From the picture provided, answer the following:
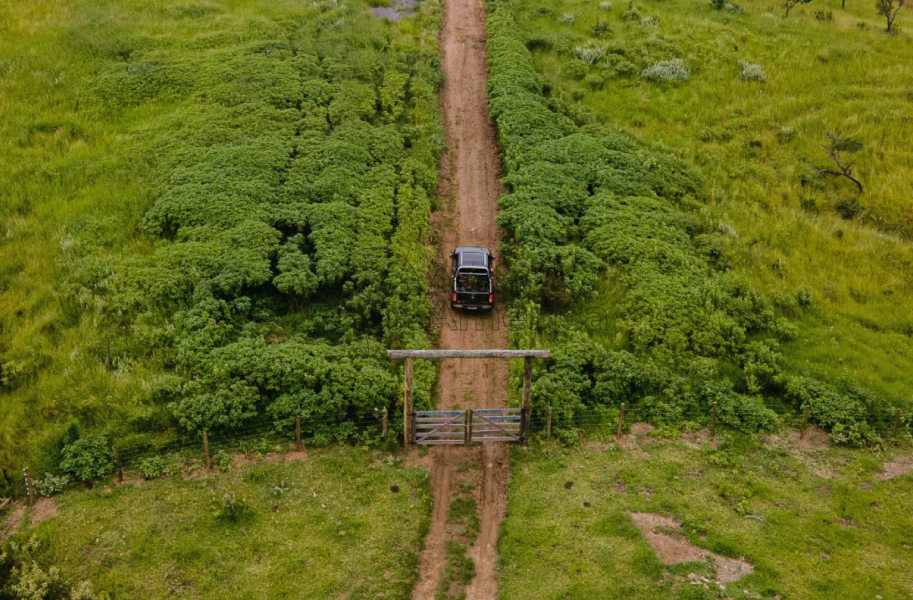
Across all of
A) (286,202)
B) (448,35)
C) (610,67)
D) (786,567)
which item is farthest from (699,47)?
(786,567)

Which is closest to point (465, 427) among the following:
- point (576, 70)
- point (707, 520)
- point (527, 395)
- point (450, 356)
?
point (527, 395)

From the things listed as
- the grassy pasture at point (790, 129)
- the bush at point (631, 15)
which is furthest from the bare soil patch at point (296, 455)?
the bush at point (631, 15)

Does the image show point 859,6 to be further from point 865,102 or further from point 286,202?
point 286,202

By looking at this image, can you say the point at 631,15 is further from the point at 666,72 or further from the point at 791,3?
the point at 791,3

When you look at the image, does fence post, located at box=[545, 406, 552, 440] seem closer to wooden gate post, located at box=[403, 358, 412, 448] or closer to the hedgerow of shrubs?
the hedgerow of shrubs

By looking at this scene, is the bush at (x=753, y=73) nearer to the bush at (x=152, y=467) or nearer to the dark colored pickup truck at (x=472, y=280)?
the dark colored pickup truck at (x=472, y=280)
